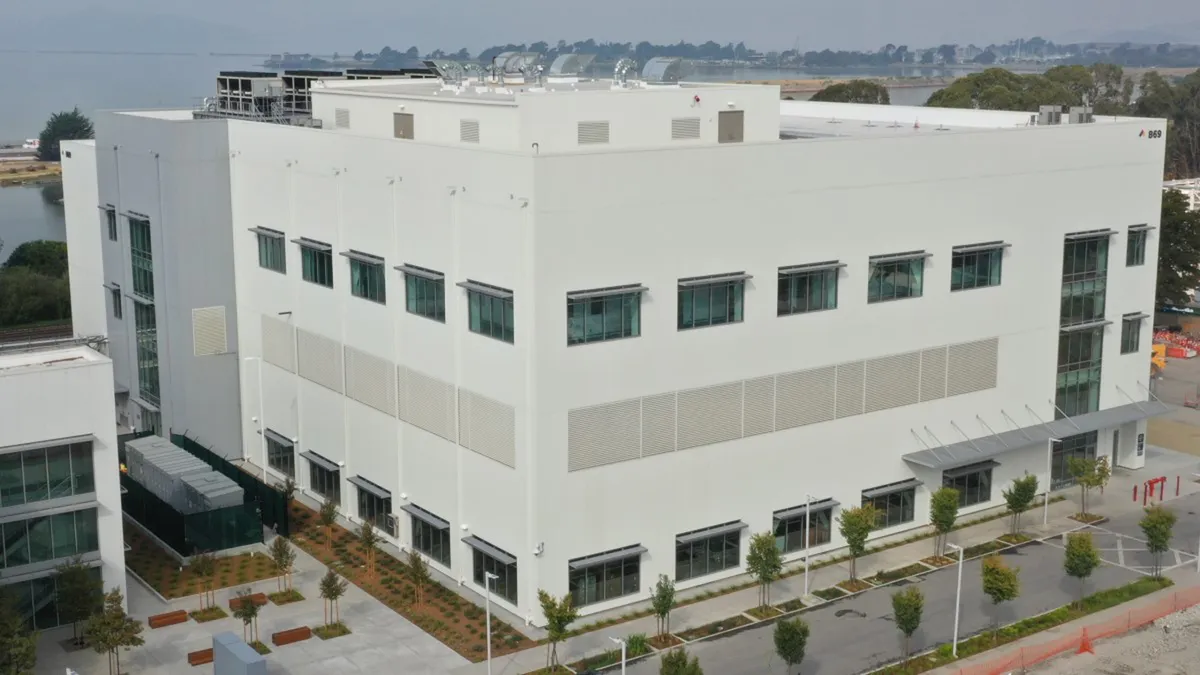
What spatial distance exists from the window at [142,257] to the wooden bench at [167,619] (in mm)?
18875

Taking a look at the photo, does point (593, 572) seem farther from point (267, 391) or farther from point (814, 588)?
point (267, 391)

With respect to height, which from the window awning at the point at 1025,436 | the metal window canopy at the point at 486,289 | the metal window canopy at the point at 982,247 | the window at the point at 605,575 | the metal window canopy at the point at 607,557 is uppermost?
the metal window canopy at the point at 982,247

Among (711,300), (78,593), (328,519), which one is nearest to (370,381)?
(328,519)

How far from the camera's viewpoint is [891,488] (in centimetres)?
→ 4528

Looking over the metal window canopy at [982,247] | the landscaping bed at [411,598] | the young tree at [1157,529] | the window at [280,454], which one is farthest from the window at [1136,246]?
the window at [280,454]

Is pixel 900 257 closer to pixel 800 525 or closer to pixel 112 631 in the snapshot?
pixel 800 525

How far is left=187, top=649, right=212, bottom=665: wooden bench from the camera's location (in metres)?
36.2

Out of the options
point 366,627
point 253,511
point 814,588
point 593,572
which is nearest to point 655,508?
point 593,572

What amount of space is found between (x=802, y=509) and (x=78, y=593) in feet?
70.4

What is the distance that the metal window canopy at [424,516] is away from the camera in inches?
1647

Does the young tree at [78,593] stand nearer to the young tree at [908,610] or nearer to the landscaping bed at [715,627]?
the landscaping bed at [715,627]

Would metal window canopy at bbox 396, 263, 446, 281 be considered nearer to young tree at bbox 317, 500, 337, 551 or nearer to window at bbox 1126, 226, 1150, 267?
young tree at bbox 317, 500, 337, 551

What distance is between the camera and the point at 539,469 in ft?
124

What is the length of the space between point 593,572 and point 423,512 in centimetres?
661
